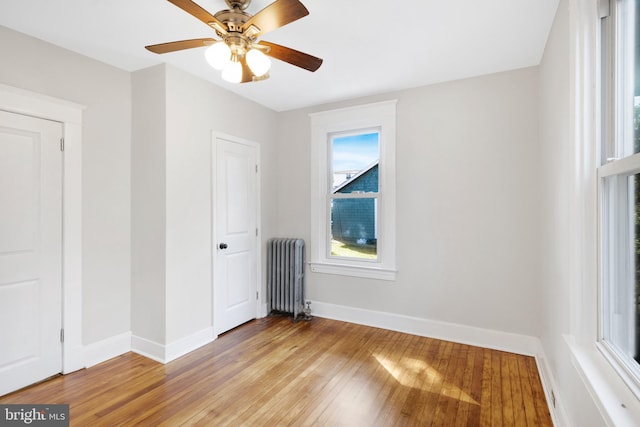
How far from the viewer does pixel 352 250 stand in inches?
148

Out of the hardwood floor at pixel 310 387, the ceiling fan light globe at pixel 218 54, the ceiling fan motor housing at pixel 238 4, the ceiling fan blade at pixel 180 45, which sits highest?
the ceiling fan motor housing at pixel 238 4

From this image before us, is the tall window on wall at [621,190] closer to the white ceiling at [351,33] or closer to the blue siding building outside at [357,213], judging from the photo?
the white ceiling at [351,33]

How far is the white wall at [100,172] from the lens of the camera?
7.98ft

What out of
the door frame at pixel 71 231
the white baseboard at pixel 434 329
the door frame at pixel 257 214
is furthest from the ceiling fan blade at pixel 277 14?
the white baseboard at pixel 434 329

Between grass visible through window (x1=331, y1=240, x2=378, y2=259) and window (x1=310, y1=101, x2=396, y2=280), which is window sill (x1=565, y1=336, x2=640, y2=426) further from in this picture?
grass visible through window (x1=331, y1=240, x2=378, y2=259)

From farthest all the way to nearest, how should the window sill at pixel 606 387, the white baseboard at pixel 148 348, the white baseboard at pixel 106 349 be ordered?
the white baseboard at pixel 148 348 → the white baseboard at pixel 106 349 → the window sill at pixel 606 387

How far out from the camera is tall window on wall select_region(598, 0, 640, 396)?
1.13 meters

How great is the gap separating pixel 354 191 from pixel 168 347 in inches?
96.7

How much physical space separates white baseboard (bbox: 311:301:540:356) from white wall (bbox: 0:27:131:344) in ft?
7.06

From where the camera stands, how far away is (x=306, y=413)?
201cm

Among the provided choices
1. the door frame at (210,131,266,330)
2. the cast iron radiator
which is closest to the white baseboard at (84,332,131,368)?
the door frame at (210,131,266,330)

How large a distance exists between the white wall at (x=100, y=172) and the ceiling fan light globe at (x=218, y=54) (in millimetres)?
1589

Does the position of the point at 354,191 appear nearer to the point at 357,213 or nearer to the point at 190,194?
the point at 357,213

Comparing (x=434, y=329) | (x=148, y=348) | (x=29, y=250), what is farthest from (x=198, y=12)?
(x=434, y=329)
